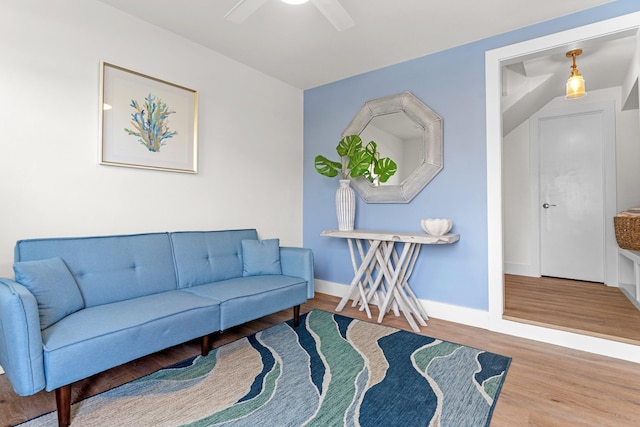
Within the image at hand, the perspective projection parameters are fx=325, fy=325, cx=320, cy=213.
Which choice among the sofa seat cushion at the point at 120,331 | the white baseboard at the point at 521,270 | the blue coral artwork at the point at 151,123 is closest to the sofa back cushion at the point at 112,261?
the sofa seat cushion at the point at 120,331

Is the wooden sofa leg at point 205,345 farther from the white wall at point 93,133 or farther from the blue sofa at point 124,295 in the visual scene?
the white wall at point 93,133

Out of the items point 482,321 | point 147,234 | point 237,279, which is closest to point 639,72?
point 482,321

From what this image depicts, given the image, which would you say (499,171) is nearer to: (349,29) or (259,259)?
(349,29)

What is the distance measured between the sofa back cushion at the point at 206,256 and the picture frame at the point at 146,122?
2.04 ft

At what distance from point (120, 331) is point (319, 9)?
2068mm

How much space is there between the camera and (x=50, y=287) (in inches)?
67.9

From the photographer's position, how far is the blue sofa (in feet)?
4.69

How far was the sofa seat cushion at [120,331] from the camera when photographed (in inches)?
58.1

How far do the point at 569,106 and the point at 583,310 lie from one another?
266 cm

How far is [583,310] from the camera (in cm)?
290

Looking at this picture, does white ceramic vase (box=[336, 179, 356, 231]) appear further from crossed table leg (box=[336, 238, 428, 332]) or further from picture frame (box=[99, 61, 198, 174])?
picture frame (box=[99, 61, 198, 174])

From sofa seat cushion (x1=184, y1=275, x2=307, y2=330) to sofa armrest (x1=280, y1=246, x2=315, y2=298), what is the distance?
0.06 m

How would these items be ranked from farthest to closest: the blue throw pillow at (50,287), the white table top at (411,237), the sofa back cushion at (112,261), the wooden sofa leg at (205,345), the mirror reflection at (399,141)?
the mirror reflection at (399,141)
the white table top at (411,237)
the wooden sofa leg at (205,345)
the sofa back cushion at (112,261)
the blue throw pillow at (50,287)

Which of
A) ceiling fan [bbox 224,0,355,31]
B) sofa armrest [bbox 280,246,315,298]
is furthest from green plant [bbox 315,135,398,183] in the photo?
ceiling fan [bbox 224,0,355,31]
